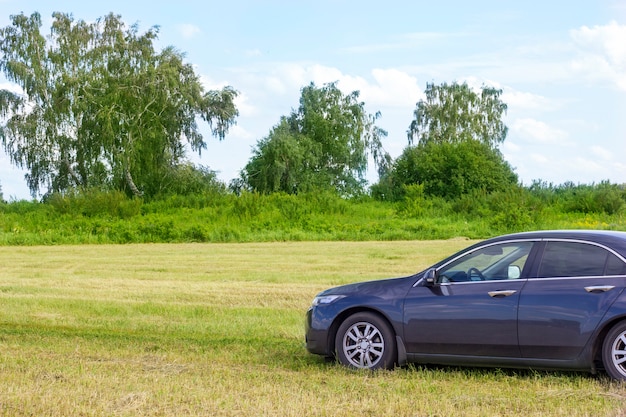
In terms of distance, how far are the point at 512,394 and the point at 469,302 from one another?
127cm

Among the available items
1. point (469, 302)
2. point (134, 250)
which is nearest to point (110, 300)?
point (469, 302)

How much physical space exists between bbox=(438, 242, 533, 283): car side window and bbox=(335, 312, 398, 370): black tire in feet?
2.66

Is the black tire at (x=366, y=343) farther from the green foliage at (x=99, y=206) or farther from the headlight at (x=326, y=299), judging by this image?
the green foliage at (x=99, y=206)

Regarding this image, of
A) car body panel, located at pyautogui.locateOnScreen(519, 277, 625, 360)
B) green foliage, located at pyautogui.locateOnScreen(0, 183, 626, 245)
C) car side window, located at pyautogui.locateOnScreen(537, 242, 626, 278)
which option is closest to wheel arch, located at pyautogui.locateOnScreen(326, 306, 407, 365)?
car body panel, located at pyautogui.locateOnScreen(519, 277, 625, 360)

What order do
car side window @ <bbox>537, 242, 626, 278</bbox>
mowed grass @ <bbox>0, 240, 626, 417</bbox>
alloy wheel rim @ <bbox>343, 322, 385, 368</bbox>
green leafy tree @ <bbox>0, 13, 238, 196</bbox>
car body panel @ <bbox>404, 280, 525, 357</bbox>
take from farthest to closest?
1. green leafy tree @ <bbox>0, 13, 238, 196</bbox>
2. alloy wheel rim @ <bbox>343, 322, 385, 368</bbox>
3. car body panel @ <bbox>404, 280, 525, 357</bbox>
4. car side window @ <bbox>537, 242, 626, 278</bbox>
5. mowed grass @ <bbox>0, 240, 626, 417</bbox>

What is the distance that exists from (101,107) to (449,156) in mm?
22050

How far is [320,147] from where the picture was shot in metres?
66.8

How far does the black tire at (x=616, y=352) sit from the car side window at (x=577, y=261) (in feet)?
1.85

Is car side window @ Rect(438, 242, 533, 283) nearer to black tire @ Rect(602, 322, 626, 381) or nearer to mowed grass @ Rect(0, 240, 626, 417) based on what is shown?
mowed grass @ Rect(0, 240, 626, 417)

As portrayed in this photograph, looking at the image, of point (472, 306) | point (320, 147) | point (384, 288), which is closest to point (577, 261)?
point (472, 306)

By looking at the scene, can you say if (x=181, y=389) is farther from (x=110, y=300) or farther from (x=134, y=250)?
(x=134, y=250)

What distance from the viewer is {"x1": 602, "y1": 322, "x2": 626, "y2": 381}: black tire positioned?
8359mm

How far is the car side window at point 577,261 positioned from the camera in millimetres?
8719

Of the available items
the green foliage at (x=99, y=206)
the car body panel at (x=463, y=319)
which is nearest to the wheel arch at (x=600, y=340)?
the car body panel at (x=463, y=319)
